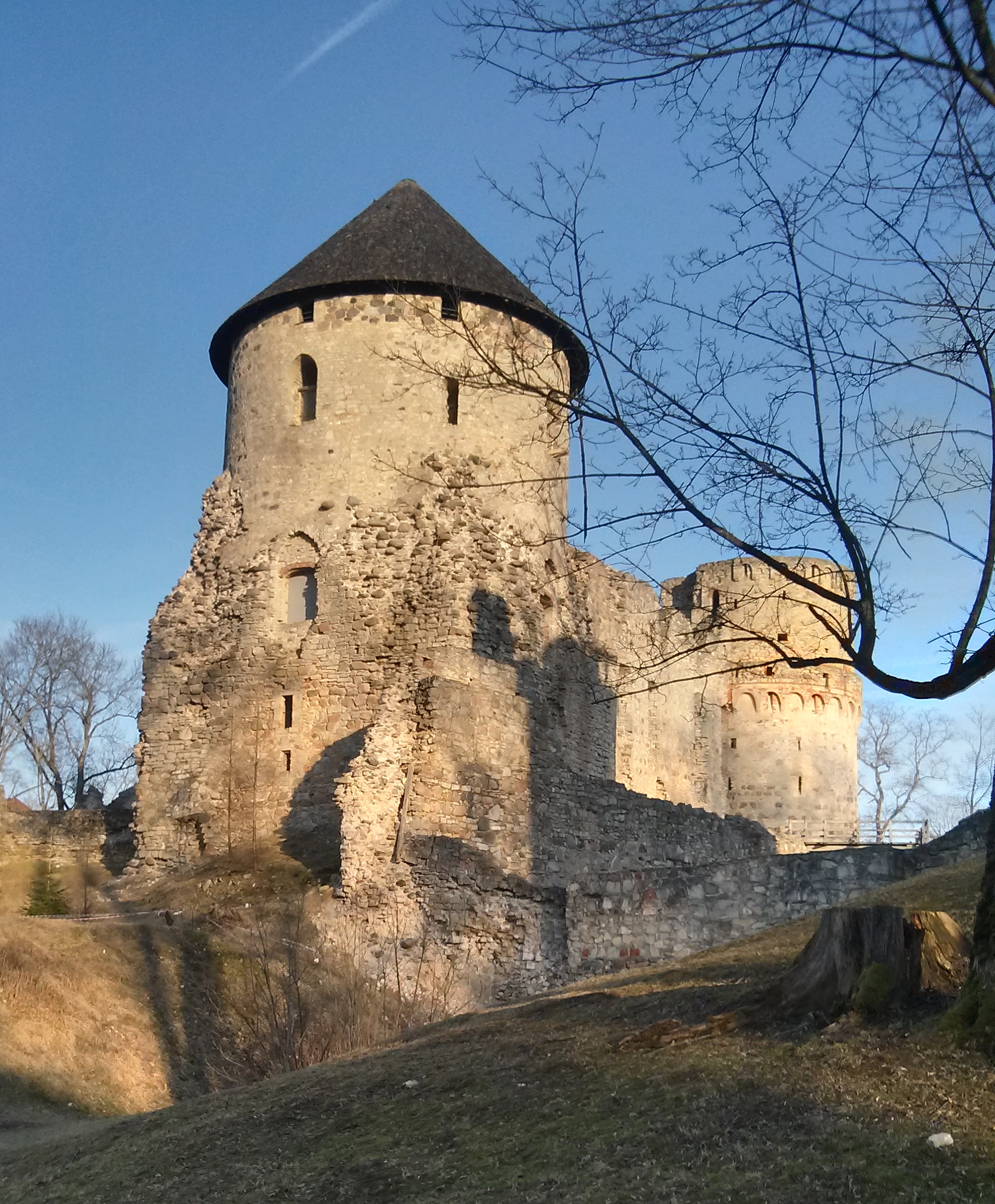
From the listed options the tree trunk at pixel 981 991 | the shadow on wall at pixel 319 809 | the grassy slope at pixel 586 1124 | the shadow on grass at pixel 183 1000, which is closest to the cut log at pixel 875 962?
the grassy slope at pixel 586 1124

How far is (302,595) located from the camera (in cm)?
2434

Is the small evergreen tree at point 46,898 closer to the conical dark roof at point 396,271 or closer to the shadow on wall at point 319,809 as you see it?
the shadow on wall at point 319,809

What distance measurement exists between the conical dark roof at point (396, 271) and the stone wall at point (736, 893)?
32.5 feet

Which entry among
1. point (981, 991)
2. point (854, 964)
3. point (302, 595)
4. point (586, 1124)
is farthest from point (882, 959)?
point (302, 595)

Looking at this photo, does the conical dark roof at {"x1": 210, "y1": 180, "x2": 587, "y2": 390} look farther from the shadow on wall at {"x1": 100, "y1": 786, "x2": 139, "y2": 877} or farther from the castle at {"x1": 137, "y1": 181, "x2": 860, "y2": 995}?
the shadow on wall at {"x1": 100, "y1": 786, "x2": 139, "y2": 877}

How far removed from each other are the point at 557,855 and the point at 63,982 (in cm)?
798

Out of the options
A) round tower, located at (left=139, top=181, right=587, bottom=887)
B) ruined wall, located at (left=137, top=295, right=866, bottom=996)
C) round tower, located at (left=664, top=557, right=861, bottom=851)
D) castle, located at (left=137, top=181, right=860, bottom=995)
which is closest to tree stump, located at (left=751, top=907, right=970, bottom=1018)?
castle, located at (left=137, top=181, right=860, bottom=995)

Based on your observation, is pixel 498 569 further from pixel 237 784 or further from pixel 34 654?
pixel 34 654

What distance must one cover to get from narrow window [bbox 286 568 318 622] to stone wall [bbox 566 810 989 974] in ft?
30.3

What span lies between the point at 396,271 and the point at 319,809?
9.29 meters

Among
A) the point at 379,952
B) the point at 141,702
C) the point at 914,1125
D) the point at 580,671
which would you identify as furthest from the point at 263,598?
the point at 914,1125

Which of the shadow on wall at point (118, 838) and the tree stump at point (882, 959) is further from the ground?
the shadow on wall at point (118, 838)

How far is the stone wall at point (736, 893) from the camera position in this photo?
16031 mm

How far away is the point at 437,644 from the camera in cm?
2295
